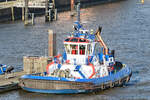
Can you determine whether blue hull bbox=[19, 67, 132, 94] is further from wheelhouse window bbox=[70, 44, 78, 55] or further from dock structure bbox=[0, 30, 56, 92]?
wheelhouse window bbox=[70, 44, 78, 55]

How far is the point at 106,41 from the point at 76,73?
27.8 m

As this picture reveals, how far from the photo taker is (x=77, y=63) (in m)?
39.4

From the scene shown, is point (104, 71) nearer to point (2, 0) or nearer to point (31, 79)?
point (31, 79)

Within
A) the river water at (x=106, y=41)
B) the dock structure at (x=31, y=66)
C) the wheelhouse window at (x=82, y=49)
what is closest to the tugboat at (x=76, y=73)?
the wheelhouse window at (x=82, y=49)

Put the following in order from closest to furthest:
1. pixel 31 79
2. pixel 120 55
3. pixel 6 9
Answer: pixel 31 79, pixel 120 55, pixel 6 9

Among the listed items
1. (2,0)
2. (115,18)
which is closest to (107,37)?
(115,18)

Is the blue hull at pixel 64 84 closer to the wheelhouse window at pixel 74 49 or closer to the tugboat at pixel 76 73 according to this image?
the tugboat at pixel 76 73

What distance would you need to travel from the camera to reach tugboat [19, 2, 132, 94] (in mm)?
37812

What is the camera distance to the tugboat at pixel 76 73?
37.8m

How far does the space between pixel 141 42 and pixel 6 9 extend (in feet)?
118

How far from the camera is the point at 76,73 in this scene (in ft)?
127

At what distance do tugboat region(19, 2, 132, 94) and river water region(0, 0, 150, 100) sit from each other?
2.25ft

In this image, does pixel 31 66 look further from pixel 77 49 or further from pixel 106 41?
pixel 106 41

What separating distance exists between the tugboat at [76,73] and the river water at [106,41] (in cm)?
69
